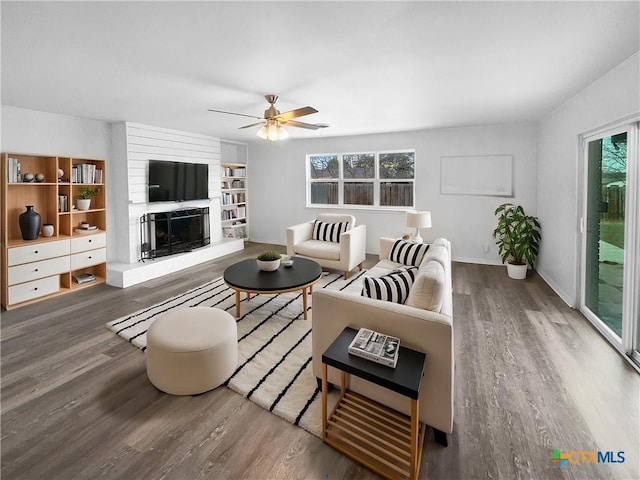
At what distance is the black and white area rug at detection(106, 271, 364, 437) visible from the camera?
2102 mm

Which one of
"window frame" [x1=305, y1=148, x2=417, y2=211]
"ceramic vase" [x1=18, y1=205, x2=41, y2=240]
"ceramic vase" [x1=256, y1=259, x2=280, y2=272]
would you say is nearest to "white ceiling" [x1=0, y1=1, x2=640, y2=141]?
"ceramic vase" [x1=18, y1=205, x2=41, y2=240]

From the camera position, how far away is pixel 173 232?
5531 mm

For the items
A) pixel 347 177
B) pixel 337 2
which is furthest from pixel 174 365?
pixel 347 177

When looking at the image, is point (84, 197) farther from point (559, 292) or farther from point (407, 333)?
point (559, 292)

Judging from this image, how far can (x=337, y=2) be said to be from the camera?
1.72 m

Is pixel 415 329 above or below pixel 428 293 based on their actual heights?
below

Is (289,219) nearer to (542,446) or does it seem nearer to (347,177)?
(347,177)

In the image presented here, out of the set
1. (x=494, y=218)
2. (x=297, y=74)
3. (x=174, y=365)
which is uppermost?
(x=297, y=74)

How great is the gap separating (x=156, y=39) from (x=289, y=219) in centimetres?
516

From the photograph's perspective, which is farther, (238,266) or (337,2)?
(238,266)

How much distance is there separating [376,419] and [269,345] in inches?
48.5

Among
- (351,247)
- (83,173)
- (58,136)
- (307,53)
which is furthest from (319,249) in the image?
(58,136)

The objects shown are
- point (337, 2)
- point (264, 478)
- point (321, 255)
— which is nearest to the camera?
point (264, 478)

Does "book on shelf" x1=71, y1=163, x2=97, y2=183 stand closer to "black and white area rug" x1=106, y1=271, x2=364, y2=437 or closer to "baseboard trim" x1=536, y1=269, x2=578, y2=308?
"black and white area rug" x1=106, y1=271, x2=364, y2=437
